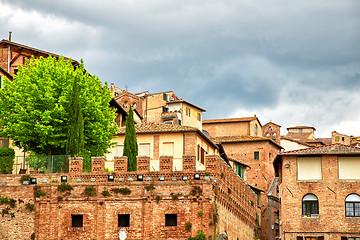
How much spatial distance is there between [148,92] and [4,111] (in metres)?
49.1

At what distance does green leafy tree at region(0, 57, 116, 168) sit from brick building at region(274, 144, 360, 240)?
14474mm

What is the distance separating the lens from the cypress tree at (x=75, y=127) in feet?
135

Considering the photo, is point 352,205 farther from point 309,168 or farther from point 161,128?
point 161,128

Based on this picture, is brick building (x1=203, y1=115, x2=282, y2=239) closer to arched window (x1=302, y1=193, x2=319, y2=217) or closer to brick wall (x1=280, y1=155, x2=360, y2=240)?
brick wall (x1=280, y1=155, x2=360, y2=240)

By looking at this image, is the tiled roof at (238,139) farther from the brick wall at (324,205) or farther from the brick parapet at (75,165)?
the brick parapet at (75,165)

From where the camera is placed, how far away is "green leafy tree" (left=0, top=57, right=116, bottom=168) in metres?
43.2

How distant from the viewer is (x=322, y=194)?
4903cm

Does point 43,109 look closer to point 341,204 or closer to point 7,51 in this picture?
point 7,51

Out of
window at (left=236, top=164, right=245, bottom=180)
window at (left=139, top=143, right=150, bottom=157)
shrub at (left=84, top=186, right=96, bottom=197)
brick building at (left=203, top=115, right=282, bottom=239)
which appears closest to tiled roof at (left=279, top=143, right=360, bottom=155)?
window at (left=139, top=143, right=150, bottom=157)

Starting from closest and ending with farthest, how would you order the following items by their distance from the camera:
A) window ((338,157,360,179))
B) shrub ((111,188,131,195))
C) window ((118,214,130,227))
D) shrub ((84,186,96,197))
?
1. window ((118,214,130,227))
2. shrub ((111,188,131,195))
3. shrub ((84,186,96,197))
4. window ((338,157,360,179))

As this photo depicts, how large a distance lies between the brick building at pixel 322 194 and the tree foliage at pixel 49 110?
47.3 ft

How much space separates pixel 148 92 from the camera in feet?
306

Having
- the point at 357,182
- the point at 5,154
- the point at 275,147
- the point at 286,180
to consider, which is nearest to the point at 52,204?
the point at 5,154

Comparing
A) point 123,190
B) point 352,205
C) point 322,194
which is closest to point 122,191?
point 123,190
